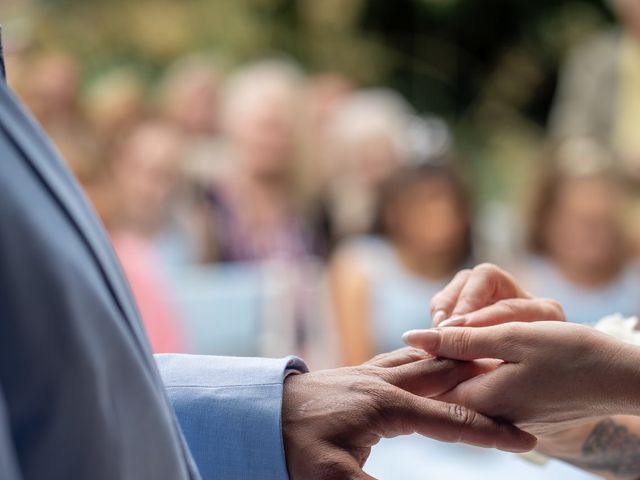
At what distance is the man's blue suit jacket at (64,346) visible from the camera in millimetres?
758

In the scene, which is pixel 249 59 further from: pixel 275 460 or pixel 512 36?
pixel 275 460

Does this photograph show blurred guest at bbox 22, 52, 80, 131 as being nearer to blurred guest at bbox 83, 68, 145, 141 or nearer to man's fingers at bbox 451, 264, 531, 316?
blurred guest at bbox 83, 68, 145, 141

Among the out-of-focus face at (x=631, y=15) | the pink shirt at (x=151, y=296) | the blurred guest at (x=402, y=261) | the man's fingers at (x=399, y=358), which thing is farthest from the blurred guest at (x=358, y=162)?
the man's fingers at (x=399, y=358)

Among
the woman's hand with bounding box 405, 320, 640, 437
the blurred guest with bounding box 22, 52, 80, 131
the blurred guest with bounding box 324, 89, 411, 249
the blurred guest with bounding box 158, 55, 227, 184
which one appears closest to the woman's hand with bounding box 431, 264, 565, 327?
the woman's hand with bounding box 405, 320, 640, 437

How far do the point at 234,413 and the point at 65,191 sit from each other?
1.26ft

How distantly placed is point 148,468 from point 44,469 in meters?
0.10

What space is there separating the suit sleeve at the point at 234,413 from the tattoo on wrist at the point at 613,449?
1.44 feet

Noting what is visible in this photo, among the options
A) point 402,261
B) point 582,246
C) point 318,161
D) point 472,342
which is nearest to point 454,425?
point 472,342

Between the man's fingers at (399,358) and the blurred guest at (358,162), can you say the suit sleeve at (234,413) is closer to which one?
the man's fingers at (399,358)

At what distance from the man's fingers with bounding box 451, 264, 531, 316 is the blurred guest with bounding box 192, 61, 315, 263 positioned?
2225 mm

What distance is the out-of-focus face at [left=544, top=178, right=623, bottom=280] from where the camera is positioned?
3129 mm

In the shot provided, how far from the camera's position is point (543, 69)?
6883 mm

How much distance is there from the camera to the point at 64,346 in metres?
0.77

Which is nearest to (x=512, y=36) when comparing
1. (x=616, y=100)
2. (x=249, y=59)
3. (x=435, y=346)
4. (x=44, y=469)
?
(x=249, y=59)
